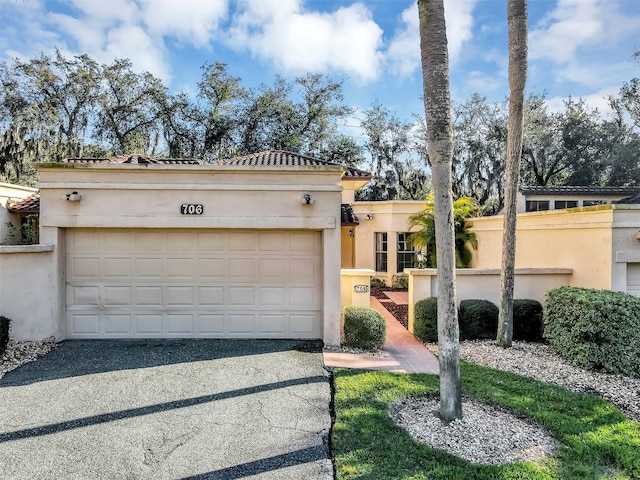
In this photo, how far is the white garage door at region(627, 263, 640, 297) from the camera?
852 cm

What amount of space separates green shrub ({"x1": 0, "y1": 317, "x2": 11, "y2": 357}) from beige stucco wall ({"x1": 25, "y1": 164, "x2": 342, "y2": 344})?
85cm

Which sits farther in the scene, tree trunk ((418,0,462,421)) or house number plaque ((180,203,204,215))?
house number plaque ((180,203,204,215))

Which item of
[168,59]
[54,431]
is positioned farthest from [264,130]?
[54,431]

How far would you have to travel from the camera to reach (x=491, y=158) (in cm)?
2764

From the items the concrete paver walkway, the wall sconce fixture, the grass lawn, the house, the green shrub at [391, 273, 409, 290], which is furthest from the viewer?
the green shrub at [391, 273, 409, 290]

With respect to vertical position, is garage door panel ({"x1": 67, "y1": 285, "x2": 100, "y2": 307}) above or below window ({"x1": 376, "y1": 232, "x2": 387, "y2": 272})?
below

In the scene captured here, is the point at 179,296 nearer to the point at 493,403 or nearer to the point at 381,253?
the point at 493,403

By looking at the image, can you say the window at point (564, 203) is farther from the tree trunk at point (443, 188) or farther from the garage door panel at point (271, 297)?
the tree trunk at point (443, 188)

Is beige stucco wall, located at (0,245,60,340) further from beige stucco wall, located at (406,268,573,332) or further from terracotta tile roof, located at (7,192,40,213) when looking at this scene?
beige stucco wall, located at (406,268,573,332)

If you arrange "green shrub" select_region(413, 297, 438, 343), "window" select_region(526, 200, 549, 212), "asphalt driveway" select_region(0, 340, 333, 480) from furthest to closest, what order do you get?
"window" select_region(526, 200, 549, 212)
"green shrub" select_region(413, 297, 438, 343)
"asphalt driveway" select_region(0, 340, 333, 480)

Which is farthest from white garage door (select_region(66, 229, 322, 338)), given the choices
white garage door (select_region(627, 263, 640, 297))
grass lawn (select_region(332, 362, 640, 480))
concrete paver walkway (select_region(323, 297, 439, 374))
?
white garage door (select_region(627, 263, 640, 297))

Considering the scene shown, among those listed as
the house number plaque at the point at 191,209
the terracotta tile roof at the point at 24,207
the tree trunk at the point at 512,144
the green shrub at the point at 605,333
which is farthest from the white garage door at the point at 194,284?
the terracotta tile roof at the point at 24,207

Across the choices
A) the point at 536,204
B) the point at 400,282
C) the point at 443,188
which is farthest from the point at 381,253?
the point at 443,188


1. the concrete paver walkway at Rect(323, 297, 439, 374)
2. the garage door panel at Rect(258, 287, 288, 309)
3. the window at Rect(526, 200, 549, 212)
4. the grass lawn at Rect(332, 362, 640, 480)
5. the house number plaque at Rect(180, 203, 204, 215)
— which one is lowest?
the concrete paver walkway at Rect(323, 297, 439, 374)
